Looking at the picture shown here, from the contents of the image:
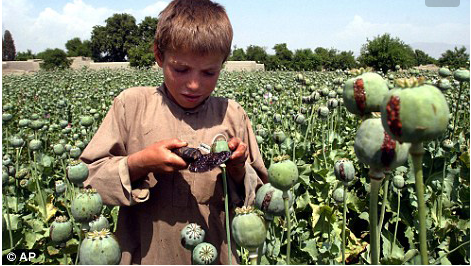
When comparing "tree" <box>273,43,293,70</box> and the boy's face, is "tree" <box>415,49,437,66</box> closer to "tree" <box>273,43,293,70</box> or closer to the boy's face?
"tree" <box>273,43,293,70</box>

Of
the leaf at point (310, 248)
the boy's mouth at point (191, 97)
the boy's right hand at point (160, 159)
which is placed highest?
the boy's mouth at point (191, 97)

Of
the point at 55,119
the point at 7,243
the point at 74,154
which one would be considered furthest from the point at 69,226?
the point at 55,119

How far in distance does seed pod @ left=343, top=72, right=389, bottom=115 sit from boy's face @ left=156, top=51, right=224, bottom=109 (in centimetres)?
84

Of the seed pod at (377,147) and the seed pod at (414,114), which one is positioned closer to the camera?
the seed pod at (414,114)

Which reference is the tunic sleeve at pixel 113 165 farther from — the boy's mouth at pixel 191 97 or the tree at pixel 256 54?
the tree at pixel 256 54

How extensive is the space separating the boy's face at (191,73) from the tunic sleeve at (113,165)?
10.2 inches

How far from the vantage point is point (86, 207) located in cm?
101

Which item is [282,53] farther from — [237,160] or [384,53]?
[237,160]

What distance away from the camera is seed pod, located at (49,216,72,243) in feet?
3.73

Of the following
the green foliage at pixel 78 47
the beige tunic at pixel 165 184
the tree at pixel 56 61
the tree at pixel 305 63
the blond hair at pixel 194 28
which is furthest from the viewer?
the green foliage at pixel 78 47

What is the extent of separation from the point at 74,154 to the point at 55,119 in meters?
4.14

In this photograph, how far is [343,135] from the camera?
448cm

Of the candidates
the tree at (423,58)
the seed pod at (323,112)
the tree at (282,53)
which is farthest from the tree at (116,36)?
the seed pod at (323,112)

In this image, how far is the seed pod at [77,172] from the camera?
4.31ft
